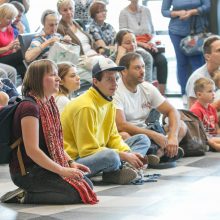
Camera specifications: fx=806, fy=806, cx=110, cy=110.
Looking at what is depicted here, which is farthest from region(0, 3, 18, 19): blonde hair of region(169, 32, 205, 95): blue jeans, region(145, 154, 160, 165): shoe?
region(145, 154, 160, 165): shoe

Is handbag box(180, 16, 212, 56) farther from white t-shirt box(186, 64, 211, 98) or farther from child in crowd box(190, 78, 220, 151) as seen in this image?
child in crowd box(190, 78, 220, 151)

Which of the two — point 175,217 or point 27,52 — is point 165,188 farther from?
point 27,52

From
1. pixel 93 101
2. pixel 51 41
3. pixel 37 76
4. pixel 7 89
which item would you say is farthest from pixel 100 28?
pixel 37 76

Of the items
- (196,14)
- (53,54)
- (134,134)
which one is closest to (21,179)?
(134,134)

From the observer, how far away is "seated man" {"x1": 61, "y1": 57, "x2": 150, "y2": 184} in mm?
5605

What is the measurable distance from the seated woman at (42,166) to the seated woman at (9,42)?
3929 millimetres

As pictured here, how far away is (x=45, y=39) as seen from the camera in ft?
28.5

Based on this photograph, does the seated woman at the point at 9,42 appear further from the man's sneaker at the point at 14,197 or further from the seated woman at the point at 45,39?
the man's sneaker at the point at 14,197

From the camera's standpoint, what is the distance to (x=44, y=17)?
880cm

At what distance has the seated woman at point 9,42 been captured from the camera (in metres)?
8.90

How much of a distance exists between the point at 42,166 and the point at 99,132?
972 millimetres

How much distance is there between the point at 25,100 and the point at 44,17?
157 inches

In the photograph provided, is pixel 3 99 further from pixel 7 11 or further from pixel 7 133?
pixel 7 11

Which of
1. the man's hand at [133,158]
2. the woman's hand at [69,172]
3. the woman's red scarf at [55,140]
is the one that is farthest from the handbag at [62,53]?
the woman's hand at [69,172]
